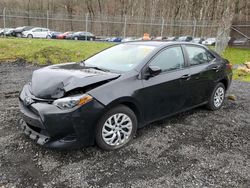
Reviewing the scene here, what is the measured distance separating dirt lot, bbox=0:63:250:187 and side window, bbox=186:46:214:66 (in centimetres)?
118

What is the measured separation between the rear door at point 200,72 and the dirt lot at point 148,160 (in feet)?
1.82

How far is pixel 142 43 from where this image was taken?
4.41m

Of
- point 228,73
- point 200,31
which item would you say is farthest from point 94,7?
point 228,73

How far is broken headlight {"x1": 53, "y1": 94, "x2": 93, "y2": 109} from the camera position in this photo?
3021 mm

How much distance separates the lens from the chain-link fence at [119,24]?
2230cm

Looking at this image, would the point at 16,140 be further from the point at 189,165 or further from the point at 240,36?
the point at 240,36

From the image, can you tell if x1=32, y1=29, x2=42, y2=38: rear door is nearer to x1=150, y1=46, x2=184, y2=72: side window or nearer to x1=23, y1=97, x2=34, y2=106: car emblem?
x1=150, y1=46, x2=184, y2=72: side window

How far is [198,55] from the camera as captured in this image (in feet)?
15.9

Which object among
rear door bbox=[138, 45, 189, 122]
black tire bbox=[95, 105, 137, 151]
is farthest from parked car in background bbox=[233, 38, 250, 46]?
black tire bbox=[95, 105, 137, 151]

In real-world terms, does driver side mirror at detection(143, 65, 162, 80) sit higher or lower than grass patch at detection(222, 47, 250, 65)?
higher

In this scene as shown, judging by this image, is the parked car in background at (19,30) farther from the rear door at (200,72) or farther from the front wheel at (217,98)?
the front wheel at (217,98)

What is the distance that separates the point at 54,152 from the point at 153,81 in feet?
5.86

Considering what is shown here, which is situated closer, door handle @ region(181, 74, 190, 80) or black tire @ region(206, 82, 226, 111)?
door handle @ region(181, 74, 190, 80)

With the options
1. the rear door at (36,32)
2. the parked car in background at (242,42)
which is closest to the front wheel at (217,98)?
the parked car in background at (242,42)
